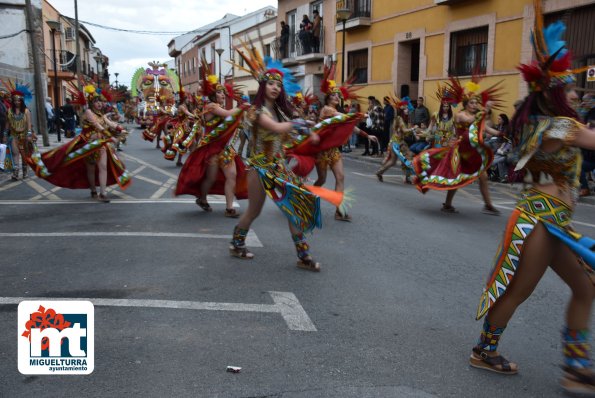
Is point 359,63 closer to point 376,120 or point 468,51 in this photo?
point 376,120

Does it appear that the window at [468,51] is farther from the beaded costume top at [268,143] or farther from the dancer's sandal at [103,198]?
the beaded costume top at [268,143]

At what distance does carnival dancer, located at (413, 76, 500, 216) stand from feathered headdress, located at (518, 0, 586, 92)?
14.2 feet

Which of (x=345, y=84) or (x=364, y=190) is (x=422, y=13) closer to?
(x=364, y=190)

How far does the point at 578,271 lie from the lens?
3.01 m

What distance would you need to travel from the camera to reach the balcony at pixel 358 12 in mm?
23094

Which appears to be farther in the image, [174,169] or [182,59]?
[182,59]

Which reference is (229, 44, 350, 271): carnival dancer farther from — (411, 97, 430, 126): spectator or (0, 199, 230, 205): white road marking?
(411, 97, 430, 126): spectator

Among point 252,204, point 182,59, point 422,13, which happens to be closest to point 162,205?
point 252,204

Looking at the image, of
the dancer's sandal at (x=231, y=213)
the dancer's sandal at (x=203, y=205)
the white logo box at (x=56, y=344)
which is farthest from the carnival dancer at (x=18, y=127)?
the white logo box at (x=56, y=344)

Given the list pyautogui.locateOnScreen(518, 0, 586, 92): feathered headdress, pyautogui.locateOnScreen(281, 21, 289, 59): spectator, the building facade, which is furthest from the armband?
pyautogui.locateOnScreen(281, 21, 289, 59): spectator

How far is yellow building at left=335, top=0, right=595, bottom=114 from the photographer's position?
575 inches

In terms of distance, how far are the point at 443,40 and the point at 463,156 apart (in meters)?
12.1

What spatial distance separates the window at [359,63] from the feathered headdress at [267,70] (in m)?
19.3

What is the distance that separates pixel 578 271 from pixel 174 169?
1192 cm
